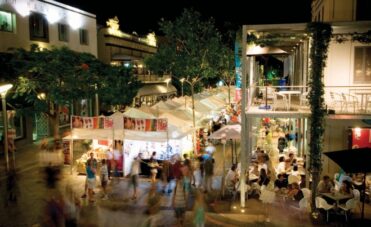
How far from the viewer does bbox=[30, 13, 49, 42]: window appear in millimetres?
26203

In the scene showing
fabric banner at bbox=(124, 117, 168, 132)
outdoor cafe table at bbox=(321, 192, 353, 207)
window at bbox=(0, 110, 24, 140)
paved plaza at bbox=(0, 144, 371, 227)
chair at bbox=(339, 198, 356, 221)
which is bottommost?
paved plaza at bbox=(0, 144, 371, 227)

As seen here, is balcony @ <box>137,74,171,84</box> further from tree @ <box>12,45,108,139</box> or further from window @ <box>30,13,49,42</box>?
tree @ <box>12,45,108,139</box>

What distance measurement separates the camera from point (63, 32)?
30.1m

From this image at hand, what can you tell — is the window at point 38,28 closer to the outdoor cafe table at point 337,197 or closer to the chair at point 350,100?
the chair at point 350,100

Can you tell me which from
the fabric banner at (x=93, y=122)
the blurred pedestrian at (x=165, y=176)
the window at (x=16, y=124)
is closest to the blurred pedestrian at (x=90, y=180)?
the blurred pedestrian at (x=165, y=176)

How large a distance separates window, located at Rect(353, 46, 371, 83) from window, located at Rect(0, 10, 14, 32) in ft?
61.5

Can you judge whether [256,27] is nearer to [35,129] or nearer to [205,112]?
[205,112]

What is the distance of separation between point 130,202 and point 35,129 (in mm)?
15705

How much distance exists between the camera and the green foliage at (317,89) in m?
12.9

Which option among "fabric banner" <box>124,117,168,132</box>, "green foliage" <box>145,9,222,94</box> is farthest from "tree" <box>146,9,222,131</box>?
"fabric banner" <box>124,117,168,132</box>

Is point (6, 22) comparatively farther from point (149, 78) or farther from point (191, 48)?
point (149, 78)

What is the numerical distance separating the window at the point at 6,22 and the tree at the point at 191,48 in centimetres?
1003

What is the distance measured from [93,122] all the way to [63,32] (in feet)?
50.3

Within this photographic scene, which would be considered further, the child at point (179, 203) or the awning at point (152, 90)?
the awning at point (152, 90)
